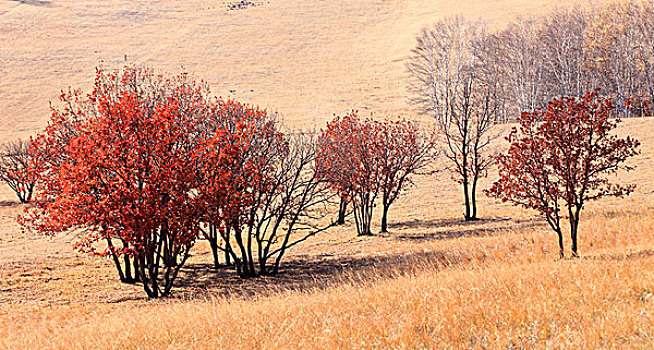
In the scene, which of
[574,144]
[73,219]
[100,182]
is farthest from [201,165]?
[574,144]

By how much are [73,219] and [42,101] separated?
66986mm

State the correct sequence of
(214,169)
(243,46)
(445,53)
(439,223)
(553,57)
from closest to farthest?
(214,169), (439,223), (553,57), (445,53), (243,46)

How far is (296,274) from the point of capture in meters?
19.7

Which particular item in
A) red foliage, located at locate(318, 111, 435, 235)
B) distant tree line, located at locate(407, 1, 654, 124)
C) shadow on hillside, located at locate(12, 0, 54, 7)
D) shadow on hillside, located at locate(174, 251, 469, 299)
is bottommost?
shadow on hillside, located at locate(174, 251, 469, 299)

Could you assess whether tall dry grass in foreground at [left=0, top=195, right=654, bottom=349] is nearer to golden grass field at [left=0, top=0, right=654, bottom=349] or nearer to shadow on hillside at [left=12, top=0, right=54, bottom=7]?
Result: golden grass field at [left=0, top=0, right=654, bottom=349]

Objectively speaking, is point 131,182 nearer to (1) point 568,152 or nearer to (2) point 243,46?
(1) point 568,152

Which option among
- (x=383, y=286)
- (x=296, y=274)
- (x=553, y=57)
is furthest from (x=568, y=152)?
(x=553, y=57)

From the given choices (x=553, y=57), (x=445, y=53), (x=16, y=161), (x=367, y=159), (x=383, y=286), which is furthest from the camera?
(x=445, y=53)

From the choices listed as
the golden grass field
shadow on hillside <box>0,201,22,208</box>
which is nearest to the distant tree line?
the golden grass field

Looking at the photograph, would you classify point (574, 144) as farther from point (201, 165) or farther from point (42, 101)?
point (42, 101)

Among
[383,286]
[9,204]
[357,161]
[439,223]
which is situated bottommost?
[439,223]

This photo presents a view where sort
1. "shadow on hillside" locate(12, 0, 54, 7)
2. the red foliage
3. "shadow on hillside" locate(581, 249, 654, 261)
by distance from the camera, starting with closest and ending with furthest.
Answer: "shadow on hillside" locate(581, 249, 654, 261)
the red foliage
"shadow on hillside" locate(12, 0, 54, 7)

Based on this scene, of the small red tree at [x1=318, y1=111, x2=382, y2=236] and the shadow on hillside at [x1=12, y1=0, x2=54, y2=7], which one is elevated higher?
the shadow on hillside at [x1=12, y1=0, x2=54, y2=7]

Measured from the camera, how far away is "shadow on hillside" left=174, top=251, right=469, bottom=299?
1692cm
